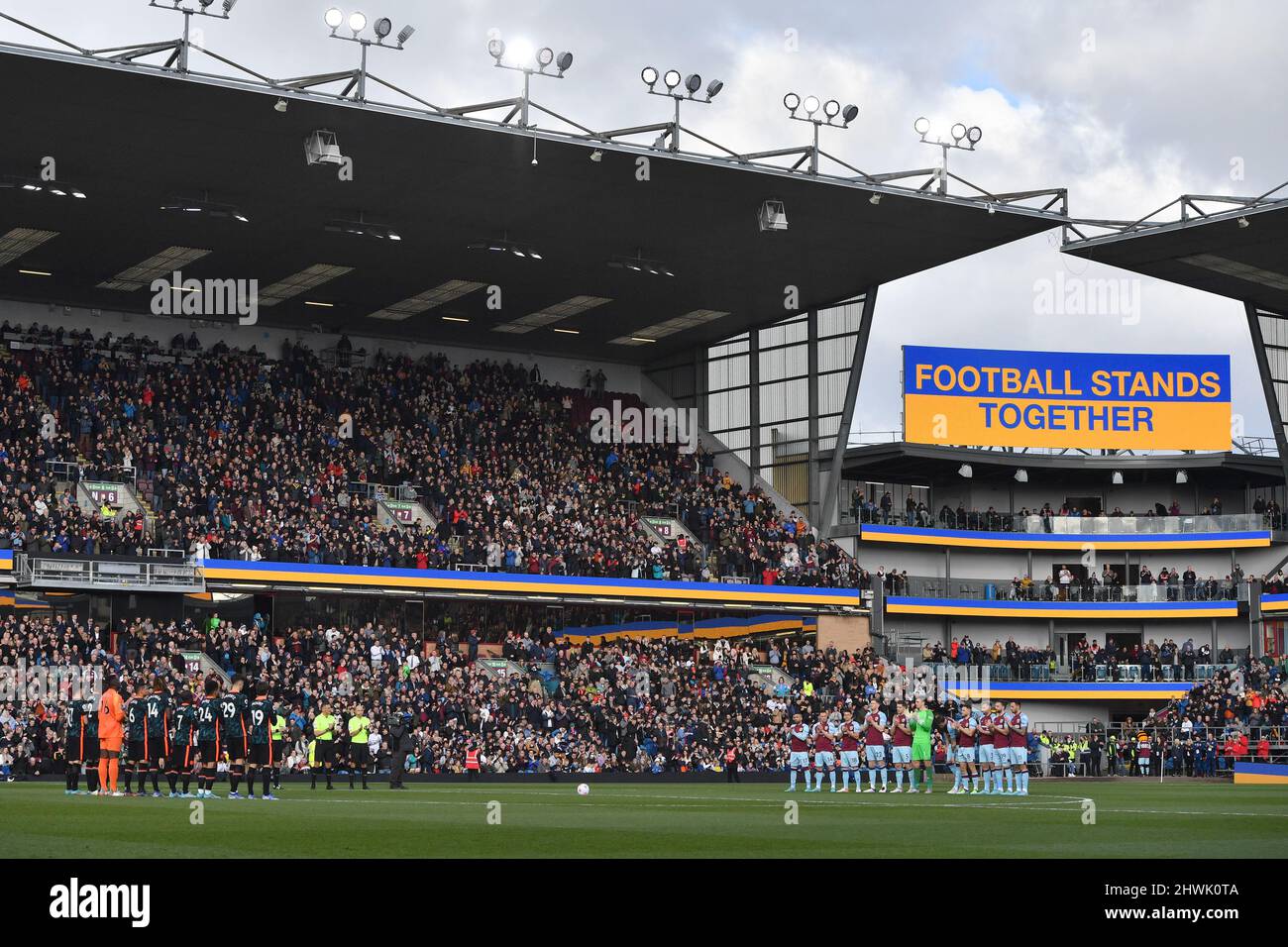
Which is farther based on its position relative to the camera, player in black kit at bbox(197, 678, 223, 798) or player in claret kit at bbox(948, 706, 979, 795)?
player in claret kit at bbox(948, 706, 979, 795)

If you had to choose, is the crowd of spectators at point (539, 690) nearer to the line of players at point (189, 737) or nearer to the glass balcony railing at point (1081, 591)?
the glass balcony railing at point (1081, 591)

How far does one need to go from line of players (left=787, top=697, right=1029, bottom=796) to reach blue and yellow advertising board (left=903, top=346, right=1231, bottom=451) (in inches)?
1168

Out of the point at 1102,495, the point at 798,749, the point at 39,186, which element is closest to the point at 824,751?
the point at 798,749

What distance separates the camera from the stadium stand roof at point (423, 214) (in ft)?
134

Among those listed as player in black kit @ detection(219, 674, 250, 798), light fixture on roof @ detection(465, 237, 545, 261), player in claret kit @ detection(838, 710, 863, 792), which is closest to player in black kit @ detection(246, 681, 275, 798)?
player in black kit @ detection(219, 674, 250, 798)

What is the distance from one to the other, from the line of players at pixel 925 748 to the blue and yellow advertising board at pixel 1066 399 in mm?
29665

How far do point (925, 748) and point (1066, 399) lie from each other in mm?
36042

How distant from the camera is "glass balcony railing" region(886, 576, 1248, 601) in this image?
6525 centimetres

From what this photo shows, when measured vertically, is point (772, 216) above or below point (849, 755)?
above

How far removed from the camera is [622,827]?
2000 cm

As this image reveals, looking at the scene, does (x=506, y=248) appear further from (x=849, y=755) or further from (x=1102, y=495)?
(x=1102, y=495)

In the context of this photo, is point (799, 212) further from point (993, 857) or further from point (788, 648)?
point (993, 857)

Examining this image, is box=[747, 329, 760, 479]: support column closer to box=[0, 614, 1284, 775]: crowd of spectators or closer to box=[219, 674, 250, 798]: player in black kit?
box=[0, 614, 1284, 775]: crowd of spectators
